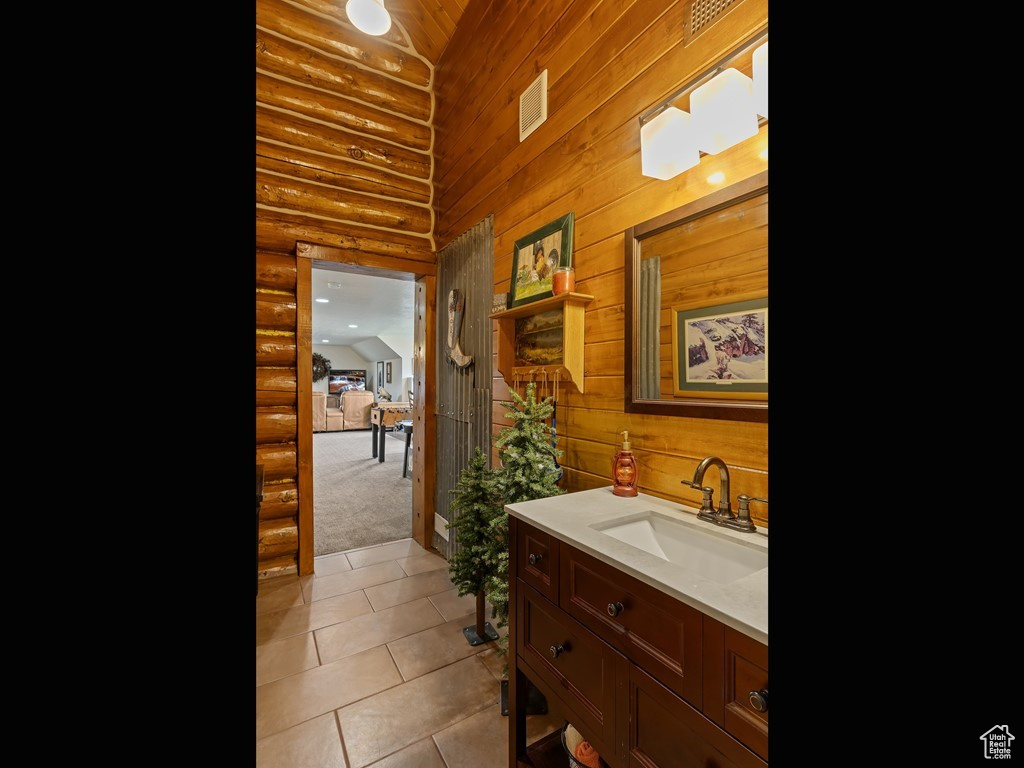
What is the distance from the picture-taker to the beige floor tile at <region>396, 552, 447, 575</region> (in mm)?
3006

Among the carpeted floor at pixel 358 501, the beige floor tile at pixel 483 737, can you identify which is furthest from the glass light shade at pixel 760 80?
the carpeted floor at pixel 358 501

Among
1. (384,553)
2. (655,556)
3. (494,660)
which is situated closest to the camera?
(655,556)

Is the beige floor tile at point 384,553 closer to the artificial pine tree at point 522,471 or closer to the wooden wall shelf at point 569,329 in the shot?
the artificial pine tree at point 522,471

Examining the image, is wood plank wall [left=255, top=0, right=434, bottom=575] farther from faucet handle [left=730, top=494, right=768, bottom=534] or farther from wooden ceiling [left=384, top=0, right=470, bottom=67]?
faucet handle [left=730, top=494, right=768, bottom=534]

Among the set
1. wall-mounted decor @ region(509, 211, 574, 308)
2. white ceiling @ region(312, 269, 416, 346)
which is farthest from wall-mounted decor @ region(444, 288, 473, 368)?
white ceiling @ region(312, 269, 416, 346)

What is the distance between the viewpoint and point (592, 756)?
1.27m

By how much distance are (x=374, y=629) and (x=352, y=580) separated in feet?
2.14

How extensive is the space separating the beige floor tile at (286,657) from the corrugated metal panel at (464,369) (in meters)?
1.04

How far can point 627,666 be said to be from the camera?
102 centimetres

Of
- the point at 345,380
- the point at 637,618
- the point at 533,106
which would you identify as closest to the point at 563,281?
the point at 533,106

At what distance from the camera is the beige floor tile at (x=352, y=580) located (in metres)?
2.70

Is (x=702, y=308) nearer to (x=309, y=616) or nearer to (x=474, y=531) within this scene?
(x=474, y=531)
